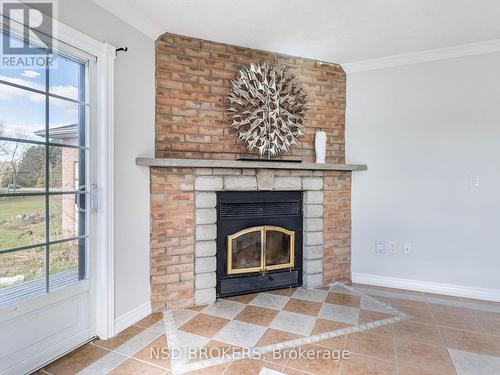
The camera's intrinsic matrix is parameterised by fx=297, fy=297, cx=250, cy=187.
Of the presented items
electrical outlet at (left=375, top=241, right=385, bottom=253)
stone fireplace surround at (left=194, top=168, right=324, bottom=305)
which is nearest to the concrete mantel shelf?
stone fireplace surround at (left=194, top=168, right=324, bottom=305)

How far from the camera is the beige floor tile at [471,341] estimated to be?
6.66 ft

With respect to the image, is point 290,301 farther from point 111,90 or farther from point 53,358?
point 111,90

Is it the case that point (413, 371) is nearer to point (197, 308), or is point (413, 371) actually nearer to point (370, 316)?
point (370, 316)

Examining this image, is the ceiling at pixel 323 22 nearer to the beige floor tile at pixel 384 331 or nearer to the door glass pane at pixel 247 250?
the door glass pane at pixel 247 250

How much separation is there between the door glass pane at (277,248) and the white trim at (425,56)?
198cm

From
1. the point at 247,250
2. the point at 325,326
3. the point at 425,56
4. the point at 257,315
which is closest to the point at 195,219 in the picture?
the point at 247,250

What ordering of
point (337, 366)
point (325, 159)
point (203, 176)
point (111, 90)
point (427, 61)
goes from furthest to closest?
1. point (325, 159)
2. point (427, 61)
3. point (203, 176)
4. point (111, 90)
5. point (337, 366)

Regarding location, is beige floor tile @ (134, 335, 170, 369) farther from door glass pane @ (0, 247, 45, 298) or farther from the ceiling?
the ceiling

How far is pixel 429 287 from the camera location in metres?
3.05

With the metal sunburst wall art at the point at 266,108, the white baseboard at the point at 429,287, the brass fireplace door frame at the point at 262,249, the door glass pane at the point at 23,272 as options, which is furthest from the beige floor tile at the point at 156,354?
the white baseboard at the point at 429,287

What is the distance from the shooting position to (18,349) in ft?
5.47

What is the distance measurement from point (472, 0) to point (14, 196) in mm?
3241

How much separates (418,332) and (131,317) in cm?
220

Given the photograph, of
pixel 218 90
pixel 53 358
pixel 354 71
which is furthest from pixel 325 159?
pixel 53 358
